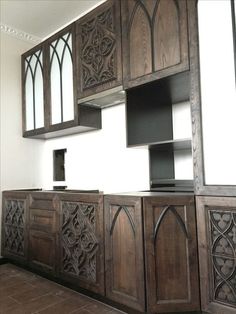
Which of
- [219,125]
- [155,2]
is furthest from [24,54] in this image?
[219,125]

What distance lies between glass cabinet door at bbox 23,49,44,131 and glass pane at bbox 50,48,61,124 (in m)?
0.22

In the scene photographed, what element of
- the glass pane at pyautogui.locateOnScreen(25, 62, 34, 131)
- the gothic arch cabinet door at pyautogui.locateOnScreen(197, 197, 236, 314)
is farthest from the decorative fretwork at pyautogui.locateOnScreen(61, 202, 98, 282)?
the glass pane at pyautogui.locateOnScreen(25, 62, 34, 131)

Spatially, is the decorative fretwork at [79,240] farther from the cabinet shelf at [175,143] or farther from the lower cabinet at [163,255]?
the cabinet shelf at [175,143]

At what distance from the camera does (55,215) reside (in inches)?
101

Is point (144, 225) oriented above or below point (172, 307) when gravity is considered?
above

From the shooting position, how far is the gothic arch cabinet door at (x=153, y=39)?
1884 millimetres

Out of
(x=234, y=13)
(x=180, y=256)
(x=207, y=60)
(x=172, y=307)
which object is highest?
(x=234, y=13)

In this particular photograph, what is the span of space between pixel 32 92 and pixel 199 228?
262 cm

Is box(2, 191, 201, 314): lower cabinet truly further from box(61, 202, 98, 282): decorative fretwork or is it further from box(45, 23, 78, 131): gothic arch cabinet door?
box(45, 23, 78, 131): gothic arch cabinet door

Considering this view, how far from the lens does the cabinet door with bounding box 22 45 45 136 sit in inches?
126

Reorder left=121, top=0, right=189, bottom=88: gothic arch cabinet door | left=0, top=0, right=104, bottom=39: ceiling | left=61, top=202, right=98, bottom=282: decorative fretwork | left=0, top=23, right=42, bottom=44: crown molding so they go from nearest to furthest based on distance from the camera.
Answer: left=121, top=0, right=189, bottom=88: gothic arch cabinet door, left=61, top=202, right=98, bottom=282: decorative fretwork, left=0, top=0, right=104, bottom=39: ceiling, left=0, top=23, right=42, bottom=44: crown molding

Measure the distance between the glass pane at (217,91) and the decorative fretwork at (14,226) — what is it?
2.16 metres

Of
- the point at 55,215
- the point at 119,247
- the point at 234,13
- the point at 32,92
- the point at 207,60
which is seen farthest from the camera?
the point at 32,92

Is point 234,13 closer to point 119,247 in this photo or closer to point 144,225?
point 144,225
